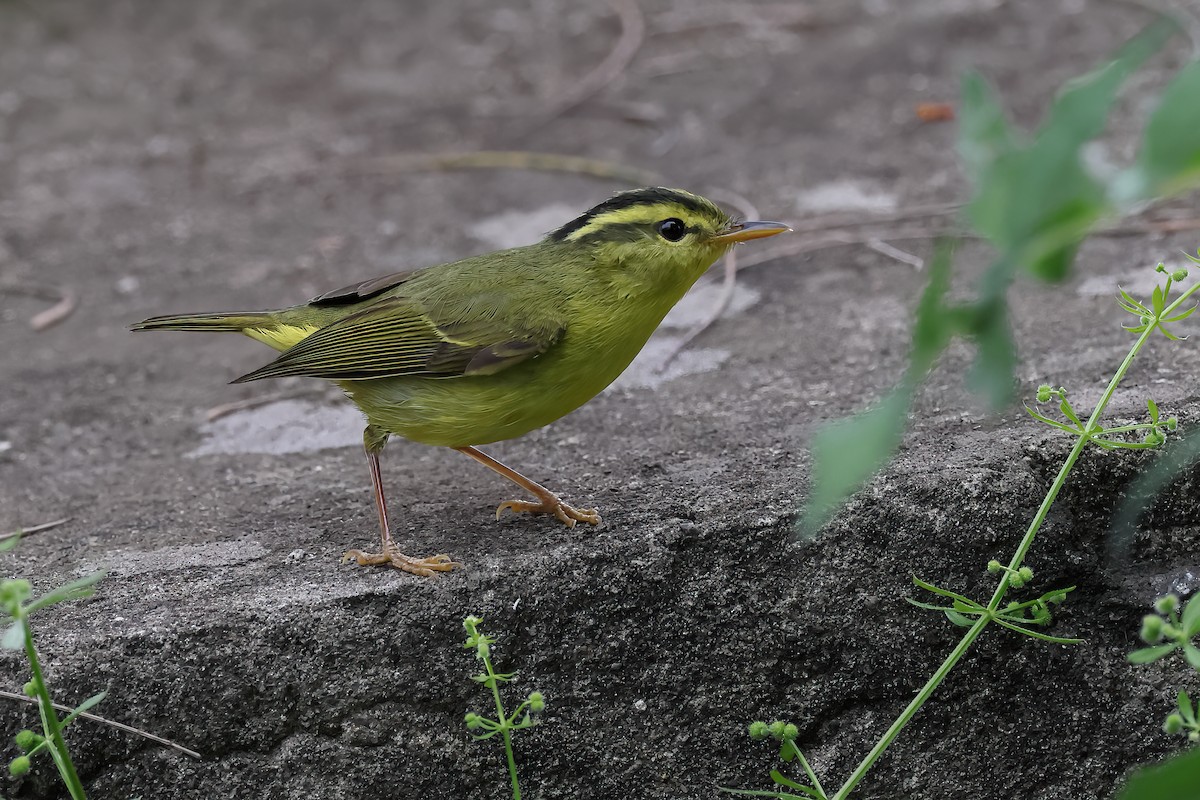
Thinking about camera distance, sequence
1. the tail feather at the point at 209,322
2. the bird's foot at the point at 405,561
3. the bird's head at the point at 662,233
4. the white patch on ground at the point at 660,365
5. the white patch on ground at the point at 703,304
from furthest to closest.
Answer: the white patch on ground at the point at 703,304
the white patch on ground at the point at 660,365
the tail feather at the point at 209,322
the bird's head at the point at 662,233
the bird's foot at the point at 405,561

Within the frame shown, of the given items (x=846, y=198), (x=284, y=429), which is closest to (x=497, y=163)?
(x=846, y=198)

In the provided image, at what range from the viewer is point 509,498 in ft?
12.0

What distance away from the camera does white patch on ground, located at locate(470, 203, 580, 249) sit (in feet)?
18.7

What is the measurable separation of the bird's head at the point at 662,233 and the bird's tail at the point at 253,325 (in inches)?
40.5

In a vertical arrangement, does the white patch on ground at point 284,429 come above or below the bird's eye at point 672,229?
below

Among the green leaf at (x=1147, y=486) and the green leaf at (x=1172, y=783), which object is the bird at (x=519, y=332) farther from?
the green leaf at (x=1172, y=783)

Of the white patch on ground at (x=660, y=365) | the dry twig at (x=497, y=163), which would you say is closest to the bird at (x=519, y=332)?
the white patch on ground at (x=660, y=365)

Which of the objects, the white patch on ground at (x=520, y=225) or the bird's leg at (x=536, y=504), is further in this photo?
the white patch on ground at (x=520, y=225)

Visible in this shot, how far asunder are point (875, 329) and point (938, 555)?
1.52 meters

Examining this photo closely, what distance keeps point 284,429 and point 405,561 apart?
1.52 m

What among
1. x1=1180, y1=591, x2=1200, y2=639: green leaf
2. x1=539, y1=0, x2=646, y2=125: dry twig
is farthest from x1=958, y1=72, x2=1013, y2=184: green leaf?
x1=539, y1=0, x2=646, y2=125: dry twig

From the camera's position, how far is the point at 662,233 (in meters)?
3.57

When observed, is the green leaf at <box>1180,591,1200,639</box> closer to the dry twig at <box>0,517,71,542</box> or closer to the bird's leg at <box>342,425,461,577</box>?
the bird's leg at <box>342,425,461,577</box>

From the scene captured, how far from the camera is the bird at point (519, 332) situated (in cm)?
338
